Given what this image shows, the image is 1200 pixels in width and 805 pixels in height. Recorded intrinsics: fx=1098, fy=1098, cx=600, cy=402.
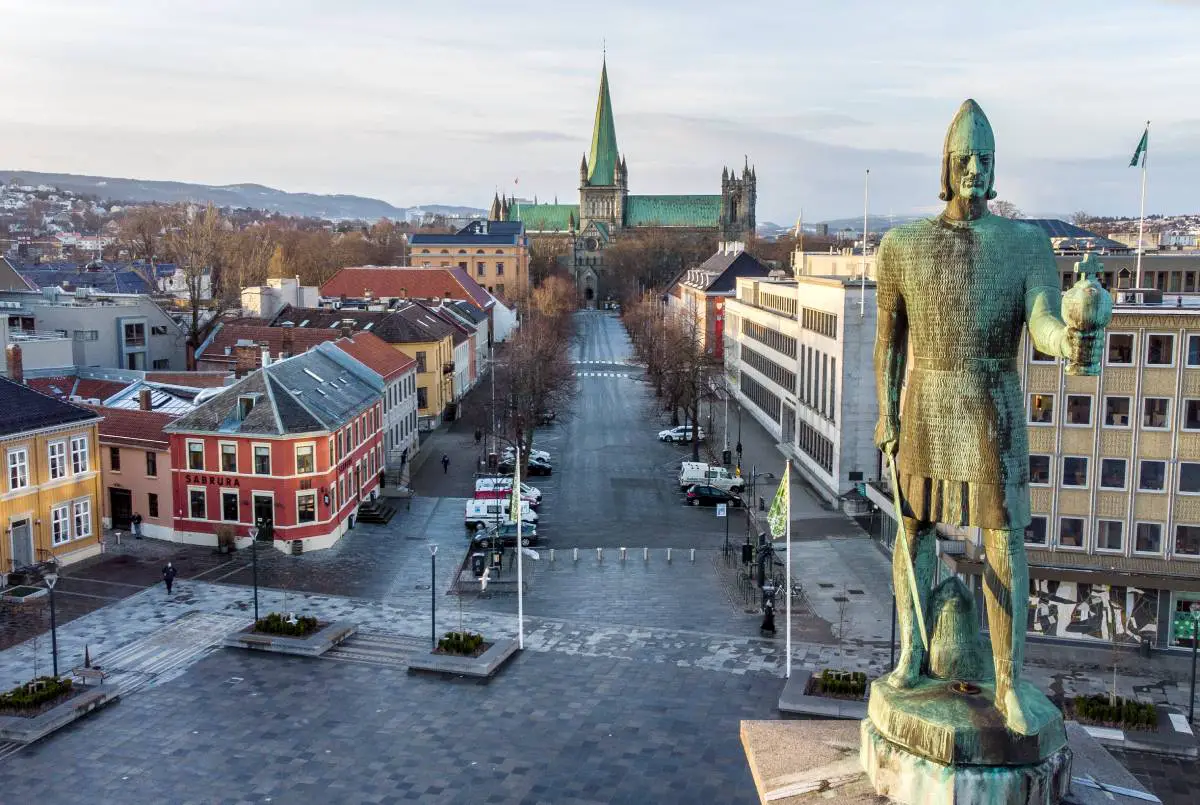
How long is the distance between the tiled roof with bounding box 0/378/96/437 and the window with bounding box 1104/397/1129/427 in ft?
125

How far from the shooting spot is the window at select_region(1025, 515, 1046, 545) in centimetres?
3653

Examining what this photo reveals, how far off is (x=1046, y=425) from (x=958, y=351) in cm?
2505

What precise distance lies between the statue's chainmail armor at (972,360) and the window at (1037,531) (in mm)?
24638

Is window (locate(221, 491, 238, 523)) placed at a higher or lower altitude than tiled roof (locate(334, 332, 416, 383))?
lower

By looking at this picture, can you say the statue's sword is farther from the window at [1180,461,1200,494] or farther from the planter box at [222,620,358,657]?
the window at [1180,461,1200,494]

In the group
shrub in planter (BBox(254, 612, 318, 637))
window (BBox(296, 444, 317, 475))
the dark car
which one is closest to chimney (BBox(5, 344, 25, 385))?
window (BBox(296, 444, 317, 475))

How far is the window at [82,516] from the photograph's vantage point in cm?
4409

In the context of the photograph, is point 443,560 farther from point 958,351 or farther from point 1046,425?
point 958,351

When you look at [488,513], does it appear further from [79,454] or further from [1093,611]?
[1093,611]

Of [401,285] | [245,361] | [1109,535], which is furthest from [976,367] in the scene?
[401,285]

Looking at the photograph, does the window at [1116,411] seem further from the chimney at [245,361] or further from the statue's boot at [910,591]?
the chimney at [245,361]

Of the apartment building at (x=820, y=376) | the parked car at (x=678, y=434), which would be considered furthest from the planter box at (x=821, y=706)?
the parked car at (x=678, y=434)

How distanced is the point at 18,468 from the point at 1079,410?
3789cm

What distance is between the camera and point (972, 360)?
1364 cm
